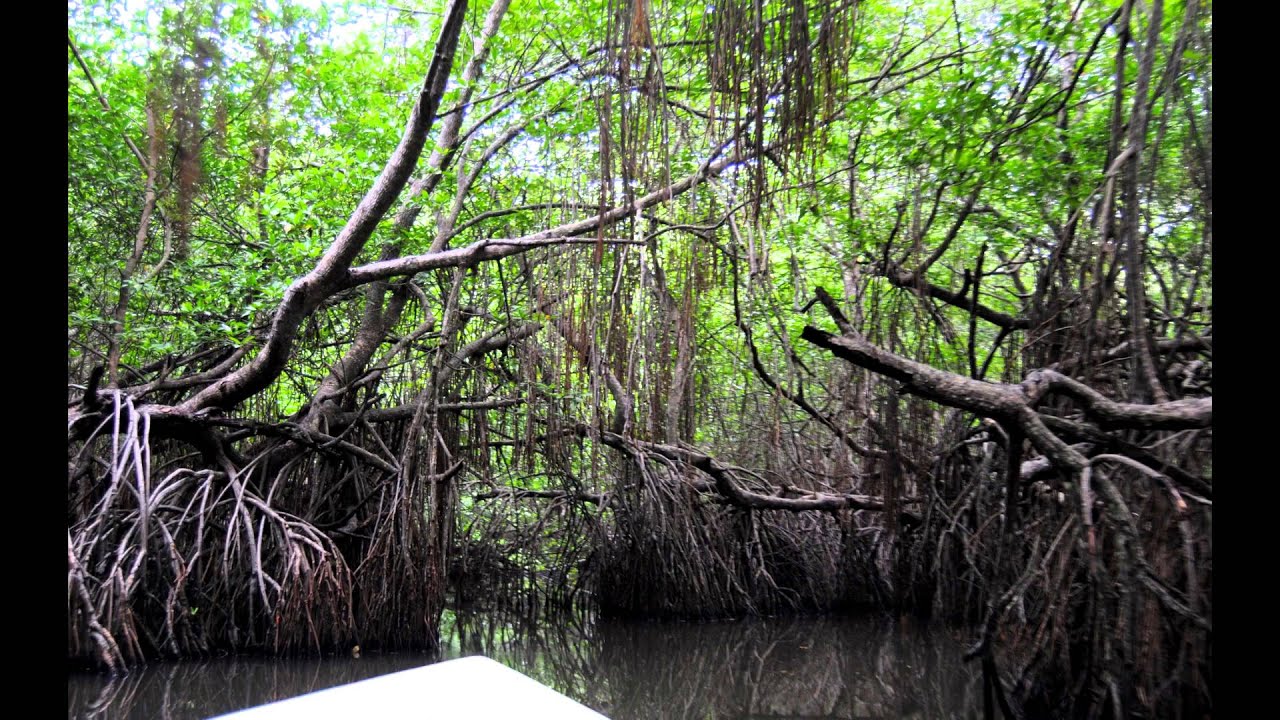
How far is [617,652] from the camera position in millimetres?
5277

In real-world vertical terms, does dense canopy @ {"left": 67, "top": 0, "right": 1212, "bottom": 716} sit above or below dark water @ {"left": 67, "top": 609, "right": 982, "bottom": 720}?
above

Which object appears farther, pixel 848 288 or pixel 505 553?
pixel 505 553

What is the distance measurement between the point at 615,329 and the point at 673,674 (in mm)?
2157

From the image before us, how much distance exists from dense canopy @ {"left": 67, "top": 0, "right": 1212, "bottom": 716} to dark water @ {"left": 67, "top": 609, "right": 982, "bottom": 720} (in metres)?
0.25

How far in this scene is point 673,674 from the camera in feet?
15.0

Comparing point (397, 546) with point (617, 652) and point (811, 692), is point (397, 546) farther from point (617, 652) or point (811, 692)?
point (811, 692)

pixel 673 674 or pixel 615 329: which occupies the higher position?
pixel 615 329

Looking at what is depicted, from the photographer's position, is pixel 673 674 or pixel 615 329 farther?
pixel 673 674

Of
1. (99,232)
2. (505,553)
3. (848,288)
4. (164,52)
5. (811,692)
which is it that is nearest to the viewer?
(164,52)

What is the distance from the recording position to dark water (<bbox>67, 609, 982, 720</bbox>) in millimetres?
3721

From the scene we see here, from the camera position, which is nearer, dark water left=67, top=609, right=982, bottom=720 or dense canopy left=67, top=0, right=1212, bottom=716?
dense canopy left=67, top=0, right=1212, bottom=716
